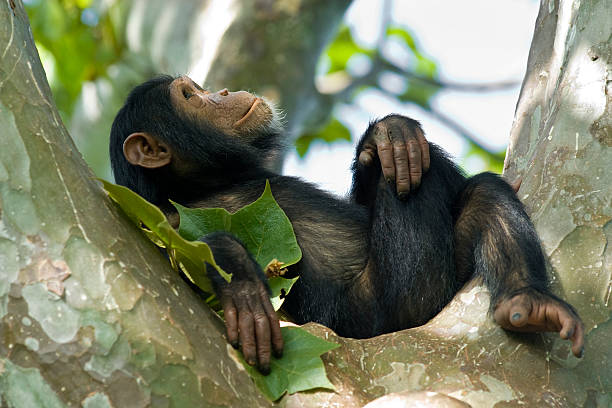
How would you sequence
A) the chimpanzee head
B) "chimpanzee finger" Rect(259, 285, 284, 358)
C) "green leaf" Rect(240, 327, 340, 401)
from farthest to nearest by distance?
the chimpanzee head, "chimpanzee finger" Rect(259, 285, 284, 358), "green leaf" Rect(240, 327, 340, 401)

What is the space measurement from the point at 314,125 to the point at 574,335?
638 cm

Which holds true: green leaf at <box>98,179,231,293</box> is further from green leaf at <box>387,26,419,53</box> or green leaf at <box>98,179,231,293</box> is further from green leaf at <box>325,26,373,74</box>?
green leaf at <box>325,26,373,74</box>

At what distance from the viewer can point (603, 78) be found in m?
2.88

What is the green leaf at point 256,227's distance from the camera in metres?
2.75

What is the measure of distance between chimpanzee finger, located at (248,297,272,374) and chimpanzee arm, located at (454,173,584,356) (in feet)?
2.61

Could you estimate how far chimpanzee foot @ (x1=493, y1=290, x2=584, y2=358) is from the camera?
7.89 ft

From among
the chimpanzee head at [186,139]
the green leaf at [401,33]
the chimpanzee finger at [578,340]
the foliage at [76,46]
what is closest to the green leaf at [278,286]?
the chimpanzee finger at [578,340]

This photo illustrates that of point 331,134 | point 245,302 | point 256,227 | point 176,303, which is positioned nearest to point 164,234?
point 176,303

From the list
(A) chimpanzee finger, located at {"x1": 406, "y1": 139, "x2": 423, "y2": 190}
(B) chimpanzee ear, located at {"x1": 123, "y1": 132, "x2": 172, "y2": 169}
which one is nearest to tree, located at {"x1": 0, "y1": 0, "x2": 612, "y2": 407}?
(A) chimpanzee finger, located at {"x1": 406, "y1": 139, "x2": 423, "y2": 190}

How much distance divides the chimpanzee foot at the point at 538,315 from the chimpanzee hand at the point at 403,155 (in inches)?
35.8

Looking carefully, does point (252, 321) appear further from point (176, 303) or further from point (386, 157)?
point (386, 157)

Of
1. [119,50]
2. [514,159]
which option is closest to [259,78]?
[119,50]

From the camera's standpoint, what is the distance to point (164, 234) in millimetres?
2332

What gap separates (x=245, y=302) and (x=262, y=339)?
223mm
